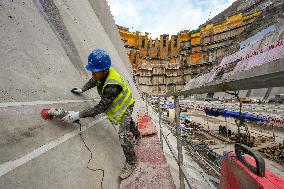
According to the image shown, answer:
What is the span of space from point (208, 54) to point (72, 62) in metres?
46.5

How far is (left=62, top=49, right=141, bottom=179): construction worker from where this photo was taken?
245cm

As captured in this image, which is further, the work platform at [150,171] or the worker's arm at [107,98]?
the worker's arm at [107,98]

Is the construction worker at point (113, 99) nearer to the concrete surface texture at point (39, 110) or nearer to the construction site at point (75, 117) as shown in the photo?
the construction site at point (75, 117)

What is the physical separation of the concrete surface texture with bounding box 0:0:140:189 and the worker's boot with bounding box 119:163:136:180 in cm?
9

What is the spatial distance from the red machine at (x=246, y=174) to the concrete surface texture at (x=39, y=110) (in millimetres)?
1145

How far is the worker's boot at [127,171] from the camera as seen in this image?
7.72 feet

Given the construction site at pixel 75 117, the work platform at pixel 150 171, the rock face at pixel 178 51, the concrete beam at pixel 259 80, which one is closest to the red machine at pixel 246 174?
the construction site at pixel 75 117

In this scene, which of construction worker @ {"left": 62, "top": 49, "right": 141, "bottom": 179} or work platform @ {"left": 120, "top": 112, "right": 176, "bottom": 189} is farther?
construction worker @ {"left": 62, "top": 49, "right": 141, "bottom": 179}

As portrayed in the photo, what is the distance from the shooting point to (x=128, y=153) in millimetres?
2623

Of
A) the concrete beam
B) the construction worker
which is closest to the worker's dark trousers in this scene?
the construction worker

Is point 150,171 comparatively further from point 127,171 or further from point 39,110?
point 39,110

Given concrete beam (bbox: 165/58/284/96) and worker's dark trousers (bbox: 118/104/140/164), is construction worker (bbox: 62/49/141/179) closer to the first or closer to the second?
worker's dark trousers (bbox: 118/104/140/164)

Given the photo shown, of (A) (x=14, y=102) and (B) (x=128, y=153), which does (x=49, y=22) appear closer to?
(A) (x=14, y=102)

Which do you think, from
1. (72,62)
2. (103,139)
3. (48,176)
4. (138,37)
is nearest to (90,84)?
(72,62)
